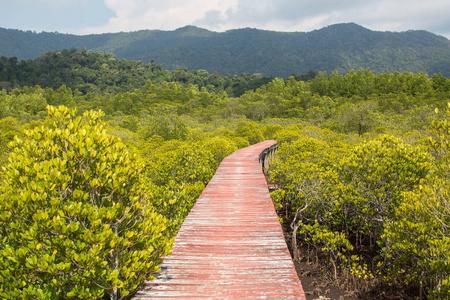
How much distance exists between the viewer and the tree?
218 cm

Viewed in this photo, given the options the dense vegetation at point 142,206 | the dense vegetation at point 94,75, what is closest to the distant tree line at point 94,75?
the dense vegetation at point 94,75

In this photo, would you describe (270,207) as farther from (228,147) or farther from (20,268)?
(228,147)

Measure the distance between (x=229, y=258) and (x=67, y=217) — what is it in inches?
85.2

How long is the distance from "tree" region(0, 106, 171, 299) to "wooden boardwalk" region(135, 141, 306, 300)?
51 centimetres

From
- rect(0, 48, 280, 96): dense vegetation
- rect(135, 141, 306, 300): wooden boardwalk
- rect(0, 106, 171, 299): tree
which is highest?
rect(0, 48, 280, 96): dense vegetation

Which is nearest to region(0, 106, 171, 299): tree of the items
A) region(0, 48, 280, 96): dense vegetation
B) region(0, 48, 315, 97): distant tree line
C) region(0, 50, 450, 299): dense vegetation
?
region(0, 50, 450, 299): dense vegetation

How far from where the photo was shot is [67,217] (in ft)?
7.51

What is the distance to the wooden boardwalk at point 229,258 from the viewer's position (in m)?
2.92

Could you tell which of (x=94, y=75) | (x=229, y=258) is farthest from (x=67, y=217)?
(x=94, y=75)

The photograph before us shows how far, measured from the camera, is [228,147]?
12617 mm

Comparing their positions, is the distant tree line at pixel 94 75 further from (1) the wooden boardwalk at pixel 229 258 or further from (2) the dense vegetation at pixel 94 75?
(1) the wooden boardwalk at pixel 229 258

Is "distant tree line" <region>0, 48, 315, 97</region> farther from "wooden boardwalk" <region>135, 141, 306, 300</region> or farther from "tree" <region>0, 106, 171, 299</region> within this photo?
"tree" <region>0, 106, 171, 299</region>

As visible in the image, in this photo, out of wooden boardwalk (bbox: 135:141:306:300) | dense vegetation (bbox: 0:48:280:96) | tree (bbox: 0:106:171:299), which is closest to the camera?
tree (bbox: 0:106:171:299)

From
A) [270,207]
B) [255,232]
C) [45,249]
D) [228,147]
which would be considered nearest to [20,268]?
[45,249]
